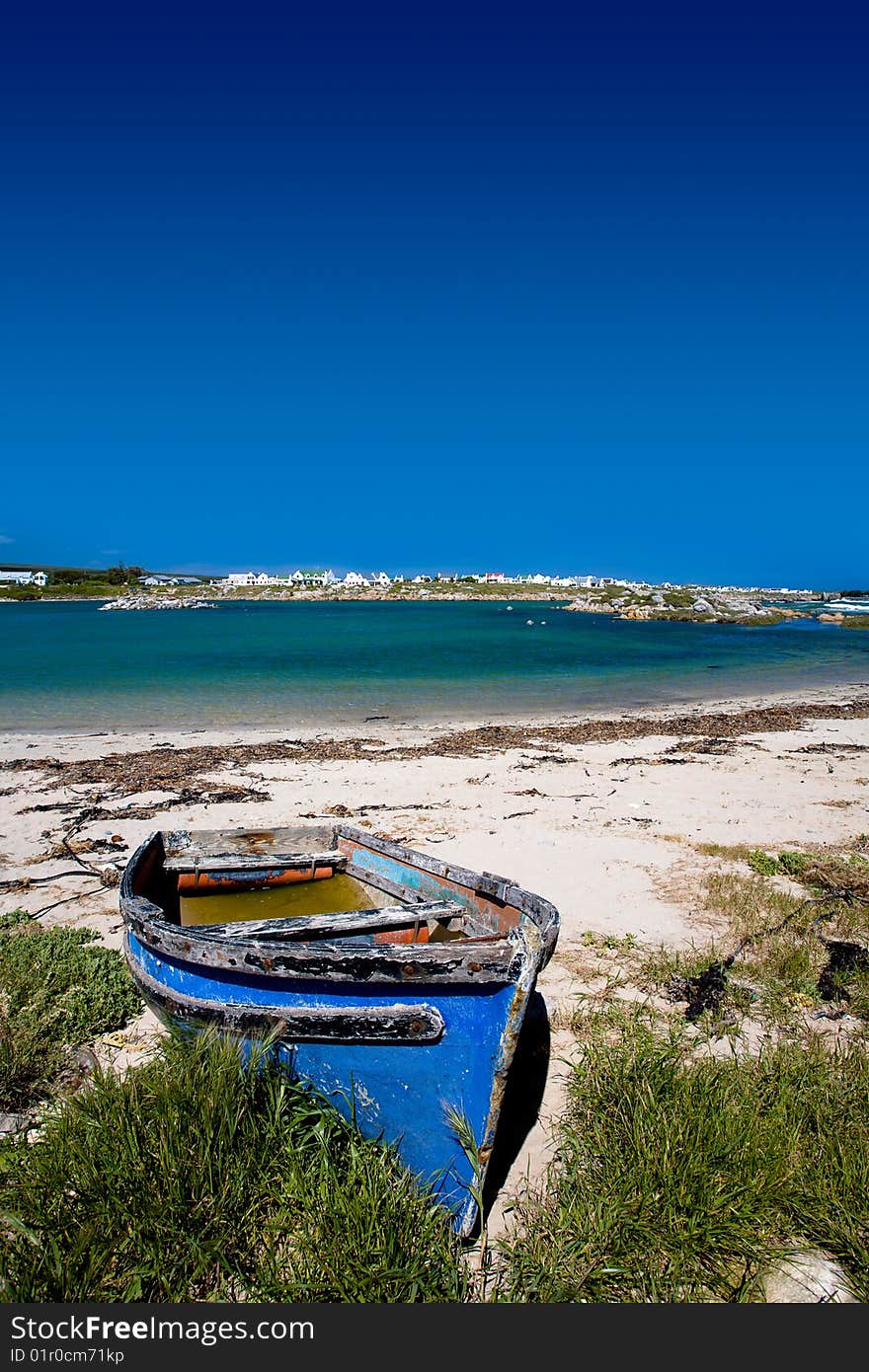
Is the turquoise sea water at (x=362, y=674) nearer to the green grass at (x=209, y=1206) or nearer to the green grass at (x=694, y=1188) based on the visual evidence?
the green grass at (x=209, y=1206)

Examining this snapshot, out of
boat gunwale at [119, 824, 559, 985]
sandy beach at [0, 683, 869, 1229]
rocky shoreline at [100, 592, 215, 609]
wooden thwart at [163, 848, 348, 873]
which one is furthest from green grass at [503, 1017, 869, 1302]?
rocky shoreline at [100, 592, 215, 609]

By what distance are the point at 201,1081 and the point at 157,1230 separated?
0.72 m

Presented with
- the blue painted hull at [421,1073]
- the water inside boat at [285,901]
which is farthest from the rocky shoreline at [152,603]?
the blue painted hull at [421,1073]

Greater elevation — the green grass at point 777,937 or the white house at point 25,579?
→ the white house at point 25,579

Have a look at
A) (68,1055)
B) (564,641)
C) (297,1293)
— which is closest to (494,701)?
(68,1055)

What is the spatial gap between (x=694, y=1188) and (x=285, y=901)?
14.0 ft

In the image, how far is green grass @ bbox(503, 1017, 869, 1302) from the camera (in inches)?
130

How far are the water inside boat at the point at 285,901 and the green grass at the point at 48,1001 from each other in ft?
2.69

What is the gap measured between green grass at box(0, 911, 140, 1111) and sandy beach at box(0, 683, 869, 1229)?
0.32 meters

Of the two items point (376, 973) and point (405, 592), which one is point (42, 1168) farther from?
point (405, 592)

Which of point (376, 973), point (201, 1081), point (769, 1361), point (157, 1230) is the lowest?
point (769, 1361)

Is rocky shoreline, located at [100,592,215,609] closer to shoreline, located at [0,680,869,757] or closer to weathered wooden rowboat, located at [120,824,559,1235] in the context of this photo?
shoreline, located at [0,680,869,757]

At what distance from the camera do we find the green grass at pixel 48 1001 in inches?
190

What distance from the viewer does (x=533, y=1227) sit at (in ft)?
12.0
